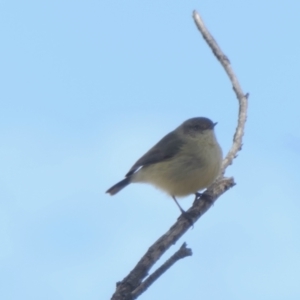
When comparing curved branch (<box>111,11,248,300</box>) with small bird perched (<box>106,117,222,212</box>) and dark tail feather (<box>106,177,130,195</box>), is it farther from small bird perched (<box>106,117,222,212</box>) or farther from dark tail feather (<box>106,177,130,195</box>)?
dark tail feather (<box>106,177,130,195</box>)

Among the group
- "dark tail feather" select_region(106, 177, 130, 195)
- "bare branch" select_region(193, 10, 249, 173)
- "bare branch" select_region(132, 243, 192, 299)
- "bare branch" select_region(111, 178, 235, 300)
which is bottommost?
"bare branch" select_region(132, 243, 192, 299)

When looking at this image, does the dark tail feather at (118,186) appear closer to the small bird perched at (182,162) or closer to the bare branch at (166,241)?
the small bird perched at (182,162)

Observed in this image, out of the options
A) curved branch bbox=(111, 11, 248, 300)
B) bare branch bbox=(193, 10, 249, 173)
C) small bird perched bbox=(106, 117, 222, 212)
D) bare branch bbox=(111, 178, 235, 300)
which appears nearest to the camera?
curved branch bbox=(111, 11, 248, 300)

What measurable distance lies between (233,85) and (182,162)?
172cm

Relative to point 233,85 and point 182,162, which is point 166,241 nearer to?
point 233,85

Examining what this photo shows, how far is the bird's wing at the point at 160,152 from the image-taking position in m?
8.60

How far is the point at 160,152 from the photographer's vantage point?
8.73 m

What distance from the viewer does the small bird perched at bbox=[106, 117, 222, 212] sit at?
25.5ft

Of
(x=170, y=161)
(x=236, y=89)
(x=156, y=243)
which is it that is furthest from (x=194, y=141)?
(x=156, y=243)

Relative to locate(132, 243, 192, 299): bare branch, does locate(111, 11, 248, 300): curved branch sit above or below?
above

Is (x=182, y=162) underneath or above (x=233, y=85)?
above

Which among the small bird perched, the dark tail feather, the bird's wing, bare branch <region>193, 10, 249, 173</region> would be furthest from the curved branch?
the dark tail feather

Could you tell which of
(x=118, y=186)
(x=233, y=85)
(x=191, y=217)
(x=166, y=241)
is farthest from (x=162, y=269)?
(x=118, y=186)

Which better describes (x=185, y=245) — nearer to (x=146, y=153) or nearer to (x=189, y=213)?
(x=189, y=213)
